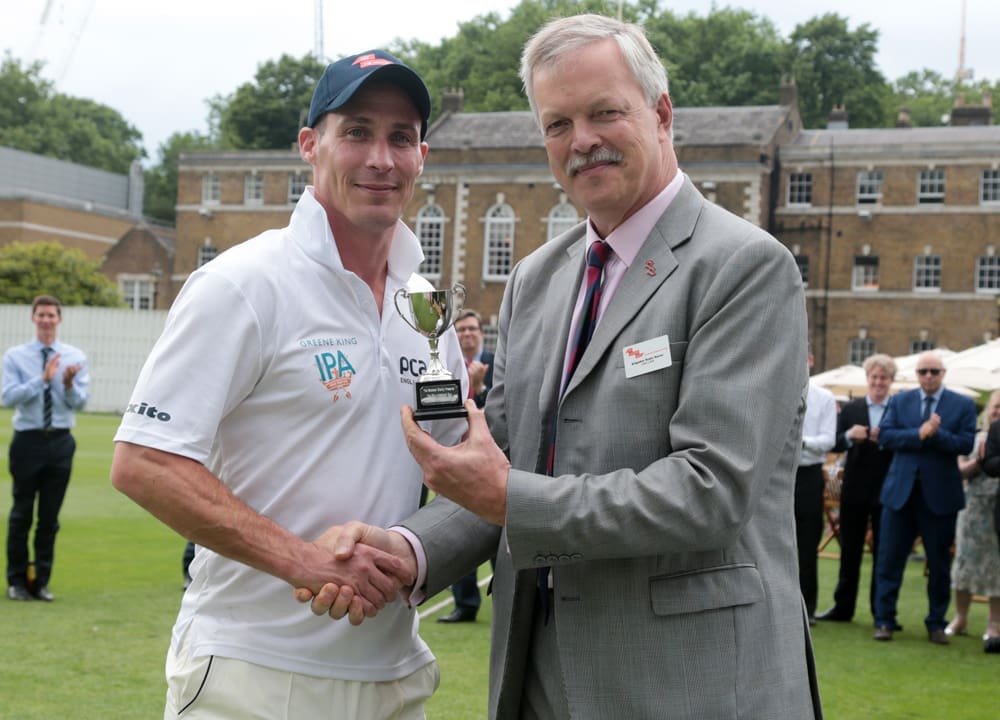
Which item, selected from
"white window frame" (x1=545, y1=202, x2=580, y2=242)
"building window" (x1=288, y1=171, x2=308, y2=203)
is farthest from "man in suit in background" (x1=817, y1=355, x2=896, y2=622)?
"building window" (x1=288, y1=171, x2=308, y2=203)

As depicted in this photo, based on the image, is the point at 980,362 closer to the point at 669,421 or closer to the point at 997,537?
the point at 997,537

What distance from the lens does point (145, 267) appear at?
62469mm

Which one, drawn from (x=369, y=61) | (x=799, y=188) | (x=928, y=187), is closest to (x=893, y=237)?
(x=928, y=187)

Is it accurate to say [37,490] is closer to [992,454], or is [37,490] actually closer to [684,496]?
[992,454]

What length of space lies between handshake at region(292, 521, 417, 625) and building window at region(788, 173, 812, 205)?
52105 millimetres

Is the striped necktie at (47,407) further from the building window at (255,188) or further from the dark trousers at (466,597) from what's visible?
the building window at (255,188)

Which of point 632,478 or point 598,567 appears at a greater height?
point 632,478

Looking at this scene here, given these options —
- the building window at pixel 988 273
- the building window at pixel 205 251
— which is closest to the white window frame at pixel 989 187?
the building window at pixel 988 273

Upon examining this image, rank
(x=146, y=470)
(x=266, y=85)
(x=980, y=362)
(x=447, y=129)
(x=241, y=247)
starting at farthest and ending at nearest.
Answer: (x=266, y=85) → (x=447, y=129) → (x=980, y=362) → (x=241, y=247) → (x=146, y=470)

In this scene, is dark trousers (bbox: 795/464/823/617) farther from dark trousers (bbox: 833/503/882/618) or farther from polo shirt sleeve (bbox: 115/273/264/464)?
polo shirt sleeve (bbox: 115/273/264/464)

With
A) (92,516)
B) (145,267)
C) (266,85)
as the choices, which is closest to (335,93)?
(92,516)

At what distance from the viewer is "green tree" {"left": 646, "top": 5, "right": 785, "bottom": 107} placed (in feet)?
242

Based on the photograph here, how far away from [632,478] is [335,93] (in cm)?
134

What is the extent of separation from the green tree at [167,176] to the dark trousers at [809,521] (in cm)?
8370
